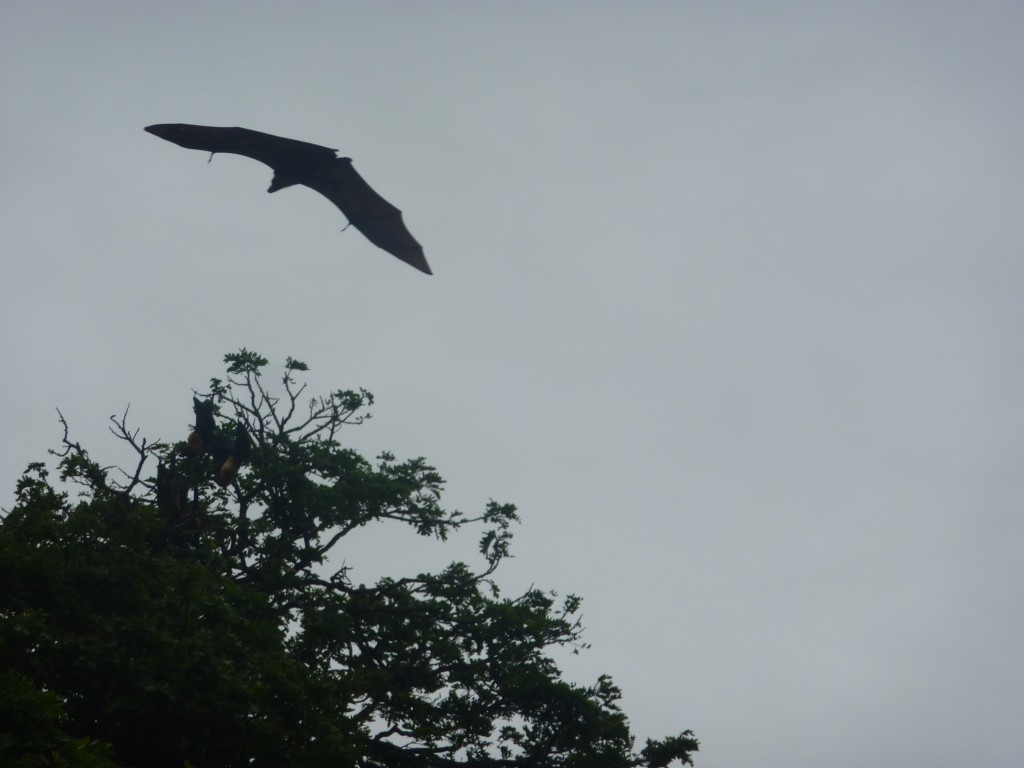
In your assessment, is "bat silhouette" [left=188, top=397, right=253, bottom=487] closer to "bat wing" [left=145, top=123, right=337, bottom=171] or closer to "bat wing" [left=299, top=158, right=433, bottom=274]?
"bat wing" [left=299, top=158, right=433, bottom=274]

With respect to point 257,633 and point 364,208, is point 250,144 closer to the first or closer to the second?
point 364,208

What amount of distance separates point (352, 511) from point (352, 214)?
16.0 ft

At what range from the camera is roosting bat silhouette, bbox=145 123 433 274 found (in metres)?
14.9

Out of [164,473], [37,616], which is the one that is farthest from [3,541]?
[164,473]

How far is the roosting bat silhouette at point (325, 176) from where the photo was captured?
49.0ft

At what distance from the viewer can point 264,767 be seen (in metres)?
11.5

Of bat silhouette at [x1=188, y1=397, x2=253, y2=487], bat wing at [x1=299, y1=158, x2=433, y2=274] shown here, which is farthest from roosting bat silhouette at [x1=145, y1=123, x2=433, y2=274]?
bat silhouette at [x1=188, y1=397, x2=253, y2=487]

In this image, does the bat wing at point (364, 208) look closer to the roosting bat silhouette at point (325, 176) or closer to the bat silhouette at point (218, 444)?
the roosting bat silhouette at point (325, 176)

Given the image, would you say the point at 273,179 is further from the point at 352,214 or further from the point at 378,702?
the point at 378,702

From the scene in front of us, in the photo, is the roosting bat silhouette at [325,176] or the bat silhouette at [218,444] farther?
the bat silhouette at [218,444]

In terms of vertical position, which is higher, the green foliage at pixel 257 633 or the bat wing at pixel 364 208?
the bat wing at pixel 364 208

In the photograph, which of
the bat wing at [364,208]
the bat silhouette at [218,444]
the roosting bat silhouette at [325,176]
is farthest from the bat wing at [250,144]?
the bat silhouette at [218,444]

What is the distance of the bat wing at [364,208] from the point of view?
1591 cm

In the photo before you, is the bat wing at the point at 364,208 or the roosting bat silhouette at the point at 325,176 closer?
the roosting bat silhouette at the point at 325,176
